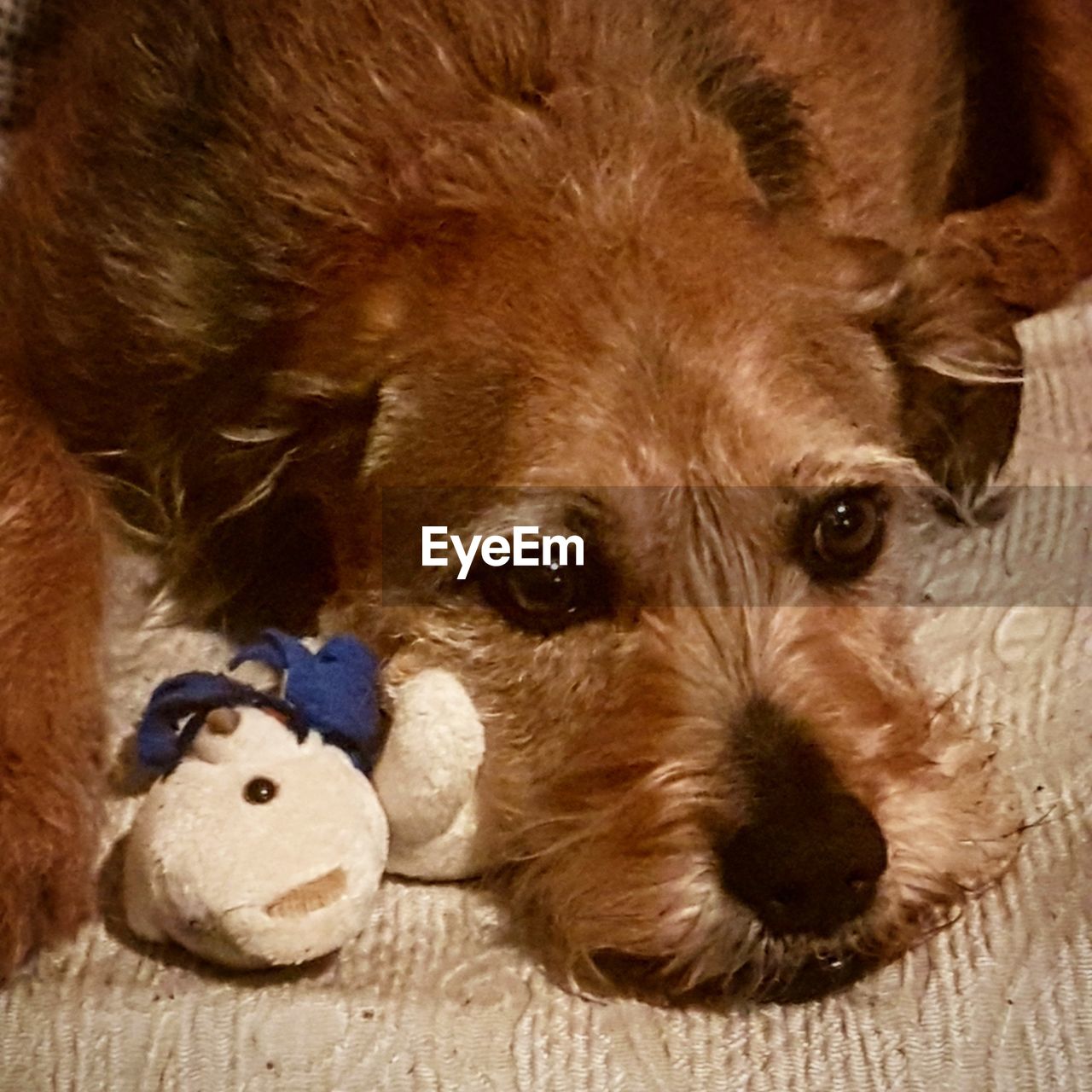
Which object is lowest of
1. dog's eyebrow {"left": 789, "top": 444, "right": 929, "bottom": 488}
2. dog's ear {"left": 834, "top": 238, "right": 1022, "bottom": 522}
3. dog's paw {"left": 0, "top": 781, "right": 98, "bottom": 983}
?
dog's paw {"left": 0, "top": 781, "right": 98, "bottom": 983}

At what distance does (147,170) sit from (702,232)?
0.64 meters

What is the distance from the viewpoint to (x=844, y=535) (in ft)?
5.06

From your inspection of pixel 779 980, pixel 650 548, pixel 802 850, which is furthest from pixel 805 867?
pixel 650 548

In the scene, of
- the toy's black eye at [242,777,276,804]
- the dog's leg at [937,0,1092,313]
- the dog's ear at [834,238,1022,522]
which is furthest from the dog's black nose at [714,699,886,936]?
the dog's leg at [937,0,1092,313]

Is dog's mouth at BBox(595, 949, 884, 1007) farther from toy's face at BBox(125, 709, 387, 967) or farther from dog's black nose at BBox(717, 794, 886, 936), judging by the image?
toy's face at BBox(125, 709, 387, 967)

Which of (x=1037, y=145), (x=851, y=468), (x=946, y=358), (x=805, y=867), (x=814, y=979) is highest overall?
(x=1037, y=145)

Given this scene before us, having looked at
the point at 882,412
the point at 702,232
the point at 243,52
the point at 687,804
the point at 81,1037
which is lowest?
the point at 81,1037

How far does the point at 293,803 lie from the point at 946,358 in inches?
35.0

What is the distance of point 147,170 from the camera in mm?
1667

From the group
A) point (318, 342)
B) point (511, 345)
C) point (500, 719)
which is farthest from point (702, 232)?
point (500, 719)

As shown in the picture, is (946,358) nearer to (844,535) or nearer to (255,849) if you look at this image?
(844,535)

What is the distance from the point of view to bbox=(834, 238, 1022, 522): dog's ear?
1.60 meters

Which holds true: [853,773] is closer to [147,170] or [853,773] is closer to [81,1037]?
[81,1037]

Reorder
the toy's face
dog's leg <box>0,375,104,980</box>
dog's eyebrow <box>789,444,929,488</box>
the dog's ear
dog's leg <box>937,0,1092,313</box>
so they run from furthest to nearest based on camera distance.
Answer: dog's leg <box>937,0,1092,313</box>
the dog's ear
dog's eyebrow <box>789,444,929,488</box>
dog's leg <box>0,375,104,980</box>
the toy's face
